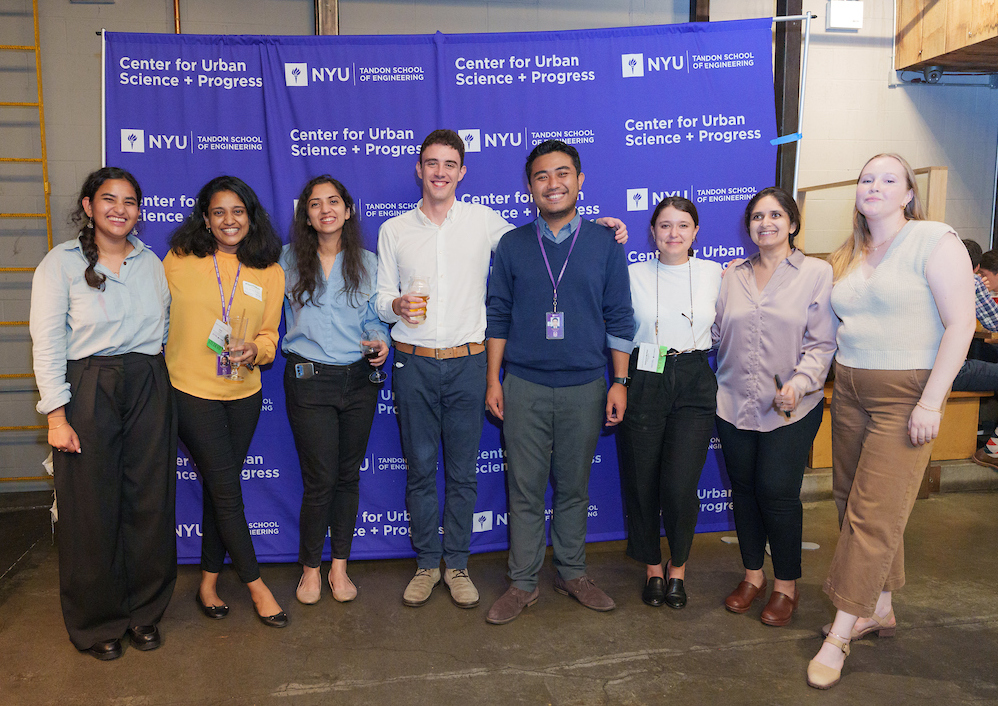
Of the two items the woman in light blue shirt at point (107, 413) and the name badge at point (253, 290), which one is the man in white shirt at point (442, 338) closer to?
the name badge at point (253, 290)

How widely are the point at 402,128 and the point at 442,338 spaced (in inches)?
46.8

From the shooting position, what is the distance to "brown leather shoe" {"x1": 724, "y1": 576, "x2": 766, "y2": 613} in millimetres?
2807

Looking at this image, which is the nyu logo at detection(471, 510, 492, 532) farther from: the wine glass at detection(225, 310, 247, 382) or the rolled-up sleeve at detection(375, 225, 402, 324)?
the wine glass at detection(225, 310, 247, 382)

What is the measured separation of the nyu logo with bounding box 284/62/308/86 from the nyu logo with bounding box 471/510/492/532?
2.37 meters

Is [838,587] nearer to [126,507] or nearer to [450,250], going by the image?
[450,250]

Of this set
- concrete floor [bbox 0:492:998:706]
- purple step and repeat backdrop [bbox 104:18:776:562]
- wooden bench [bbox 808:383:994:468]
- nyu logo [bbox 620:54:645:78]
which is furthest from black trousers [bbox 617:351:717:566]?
wooden bench [bbox 808:383:994:468]

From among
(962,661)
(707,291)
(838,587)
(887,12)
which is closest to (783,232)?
(707,291)

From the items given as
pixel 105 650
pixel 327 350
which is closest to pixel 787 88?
pixel 327 350

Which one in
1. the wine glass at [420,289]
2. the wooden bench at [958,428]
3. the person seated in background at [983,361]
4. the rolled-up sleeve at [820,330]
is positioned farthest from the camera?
the wooden bench at [958,428]

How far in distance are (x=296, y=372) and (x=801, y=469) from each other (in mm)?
2131

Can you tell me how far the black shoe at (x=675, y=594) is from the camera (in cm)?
286

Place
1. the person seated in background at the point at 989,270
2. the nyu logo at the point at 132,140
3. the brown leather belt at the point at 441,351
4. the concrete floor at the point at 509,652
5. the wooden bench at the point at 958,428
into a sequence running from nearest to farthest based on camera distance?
the concrete floor at the point at 509,652, the brown leather belt at the point at 441,351, the nyu logo at the point at 132,140, the person seated in background at the point at 989,270, the wooden bench at the point at 958,428

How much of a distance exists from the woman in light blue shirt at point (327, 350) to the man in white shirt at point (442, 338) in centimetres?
14

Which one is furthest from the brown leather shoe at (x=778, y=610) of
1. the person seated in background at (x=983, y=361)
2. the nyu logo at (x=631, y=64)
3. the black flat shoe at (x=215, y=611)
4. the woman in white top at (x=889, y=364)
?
the nyu logo at (x=631, y=64)
